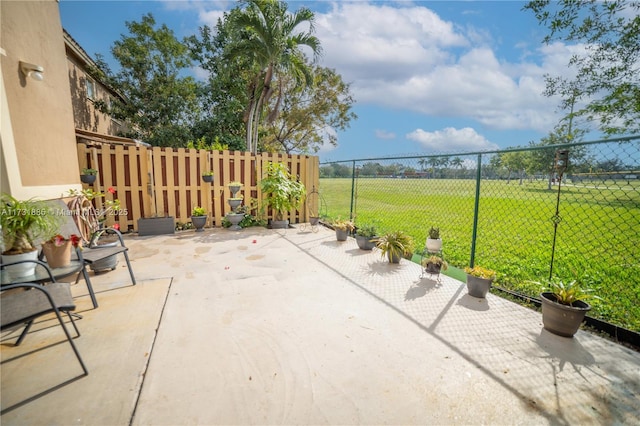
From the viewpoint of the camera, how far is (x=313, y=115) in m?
14.8

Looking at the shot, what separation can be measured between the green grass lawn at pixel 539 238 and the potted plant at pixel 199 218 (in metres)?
3.51

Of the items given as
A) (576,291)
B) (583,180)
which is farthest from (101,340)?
(583,180)

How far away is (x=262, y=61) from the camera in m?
7.91

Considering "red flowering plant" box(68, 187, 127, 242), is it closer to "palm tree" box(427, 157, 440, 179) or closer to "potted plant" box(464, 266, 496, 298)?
"potted plant" box(464, 266, 496, 298)

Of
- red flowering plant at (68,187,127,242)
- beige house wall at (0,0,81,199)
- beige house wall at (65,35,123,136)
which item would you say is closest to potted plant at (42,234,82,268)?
beige house wall at (0,0,81,199)

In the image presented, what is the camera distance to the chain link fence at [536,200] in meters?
2.47

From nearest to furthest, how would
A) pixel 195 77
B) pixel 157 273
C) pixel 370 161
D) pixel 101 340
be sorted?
pixel 101 340, pixel 157 273, pixel 370 161, pixel 195 77

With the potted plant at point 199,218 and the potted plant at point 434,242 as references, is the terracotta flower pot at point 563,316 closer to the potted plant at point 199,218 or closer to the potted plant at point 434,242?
the potted plant at point 434,242

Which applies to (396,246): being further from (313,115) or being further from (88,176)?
(313,115)

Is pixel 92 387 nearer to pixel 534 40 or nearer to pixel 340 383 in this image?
pixel 340 383

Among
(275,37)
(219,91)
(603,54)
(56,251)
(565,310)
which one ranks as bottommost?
(565,310)

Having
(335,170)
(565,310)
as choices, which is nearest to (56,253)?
(565,310)

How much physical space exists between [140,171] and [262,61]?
4.71 m

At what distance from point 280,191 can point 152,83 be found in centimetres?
875
